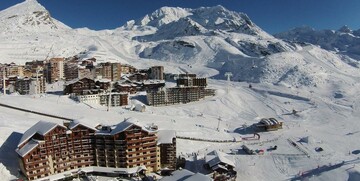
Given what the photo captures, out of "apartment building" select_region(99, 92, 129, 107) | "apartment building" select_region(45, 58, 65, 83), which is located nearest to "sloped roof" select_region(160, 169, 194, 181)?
"apartment building" select_region(99, 92, 129, 107)

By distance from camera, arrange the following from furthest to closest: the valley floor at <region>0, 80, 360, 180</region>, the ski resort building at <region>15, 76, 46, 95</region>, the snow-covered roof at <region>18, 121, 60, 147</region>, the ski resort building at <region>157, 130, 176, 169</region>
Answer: the ski resort building at <region>15, 76, 46, 95</region> → the valley floor at <region>0, 80, 360, 180</region> → the ski resort building at <region>157, 130, 176, 169</region> → the snow-covered roof at <region>18, 121, 60, 147</region>

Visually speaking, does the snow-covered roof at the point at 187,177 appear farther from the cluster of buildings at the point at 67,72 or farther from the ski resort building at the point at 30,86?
the ski resort building at the point at 30,86

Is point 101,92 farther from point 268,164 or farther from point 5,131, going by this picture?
point 268,164

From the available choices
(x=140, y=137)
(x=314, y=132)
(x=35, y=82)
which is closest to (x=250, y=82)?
(x=314, y=132)

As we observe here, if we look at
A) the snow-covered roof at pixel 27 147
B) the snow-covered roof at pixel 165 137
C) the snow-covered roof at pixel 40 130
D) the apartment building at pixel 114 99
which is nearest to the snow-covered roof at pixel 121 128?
the snow-covered roof at pixel 165 137

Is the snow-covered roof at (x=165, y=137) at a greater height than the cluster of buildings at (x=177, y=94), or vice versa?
the cluster of buildings at (x=177, y=94)

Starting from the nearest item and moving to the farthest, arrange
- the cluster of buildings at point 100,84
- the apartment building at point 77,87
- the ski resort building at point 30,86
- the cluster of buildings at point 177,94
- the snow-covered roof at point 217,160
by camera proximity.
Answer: the snow-covered roof at point 217,160 → the apartment building at point 77,87 → the cluster of buildings at point 100,84 → the ski resort building at point 30,86 → the cluster of buildings at point 177,94

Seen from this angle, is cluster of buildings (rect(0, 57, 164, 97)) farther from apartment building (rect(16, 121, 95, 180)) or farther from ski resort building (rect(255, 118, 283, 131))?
apartment building (rect(16, 121, 95, 180))
